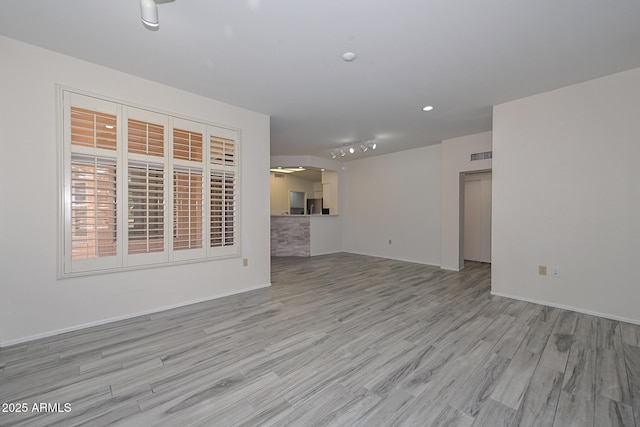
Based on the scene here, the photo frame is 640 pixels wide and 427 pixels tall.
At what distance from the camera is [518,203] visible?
141 inches

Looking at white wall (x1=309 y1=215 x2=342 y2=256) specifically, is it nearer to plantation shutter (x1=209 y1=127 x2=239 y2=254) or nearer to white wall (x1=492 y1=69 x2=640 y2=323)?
plantation shutter (x1=209 y1=127 x2=239 y2=254)

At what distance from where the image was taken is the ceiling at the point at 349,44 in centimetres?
192

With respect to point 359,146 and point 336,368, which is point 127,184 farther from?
point 359,146

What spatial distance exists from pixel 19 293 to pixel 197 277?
4.99 ft

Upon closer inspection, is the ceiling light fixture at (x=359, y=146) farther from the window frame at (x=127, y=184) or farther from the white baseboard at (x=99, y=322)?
the white baseboard at (x=99, y=322)

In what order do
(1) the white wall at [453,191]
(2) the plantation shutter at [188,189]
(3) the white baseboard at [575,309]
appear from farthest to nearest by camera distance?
(1) the white wall at [453,191] < (2) the plantation shutter at [188,189] < (3) the white baseboard at [575,309]

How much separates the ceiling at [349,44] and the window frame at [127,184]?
0.40m

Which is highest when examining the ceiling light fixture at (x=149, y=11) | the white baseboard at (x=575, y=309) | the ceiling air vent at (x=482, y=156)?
the ceiling light fixture at (x=149, y=11)

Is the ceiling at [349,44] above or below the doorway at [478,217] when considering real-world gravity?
above

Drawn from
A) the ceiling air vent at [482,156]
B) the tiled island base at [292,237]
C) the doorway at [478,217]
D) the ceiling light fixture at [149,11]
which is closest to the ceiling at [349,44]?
the ceiling light fixture at [149,11]

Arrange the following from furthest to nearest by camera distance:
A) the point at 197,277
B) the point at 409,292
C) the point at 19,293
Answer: the point at 409,292 → the point at 197,277 → the point at 19,293

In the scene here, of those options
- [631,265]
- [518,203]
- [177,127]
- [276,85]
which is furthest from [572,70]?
[177,127]

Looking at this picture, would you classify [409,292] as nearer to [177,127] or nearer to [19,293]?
[177,127]

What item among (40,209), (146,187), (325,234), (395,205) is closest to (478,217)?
(395,205)
